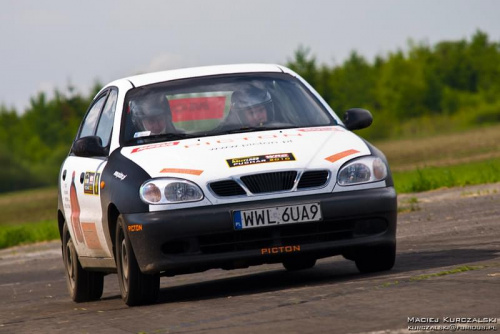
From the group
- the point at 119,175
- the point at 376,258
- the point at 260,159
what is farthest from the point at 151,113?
the point at 376,258

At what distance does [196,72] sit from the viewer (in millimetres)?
10727

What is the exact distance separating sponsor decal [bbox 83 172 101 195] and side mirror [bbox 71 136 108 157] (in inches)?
6.2

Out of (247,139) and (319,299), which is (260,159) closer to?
(247,139)

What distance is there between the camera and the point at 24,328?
8812mm

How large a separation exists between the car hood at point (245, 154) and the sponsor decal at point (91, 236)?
798 mm

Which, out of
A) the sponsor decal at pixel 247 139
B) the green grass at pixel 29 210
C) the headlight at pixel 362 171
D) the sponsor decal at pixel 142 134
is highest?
the sponsor decal at pixel 142 134

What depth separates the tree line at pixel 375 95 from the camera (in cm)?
12925

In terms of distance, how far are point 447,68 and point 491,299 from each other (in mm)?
141812

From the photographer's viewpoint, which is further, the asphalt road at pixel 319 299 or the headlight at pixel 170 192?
the headlight at pixel 170 192

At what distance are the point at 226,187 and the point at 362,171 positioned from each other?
0.98 m

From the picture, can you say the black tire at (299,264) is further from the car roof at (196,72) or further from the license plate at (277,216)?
the license plate at (277,216)

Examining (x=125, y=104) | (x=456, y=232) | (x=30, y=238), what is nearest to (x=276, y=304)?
(x=125, y=104)

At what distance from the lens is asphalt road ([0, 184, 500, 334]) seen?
22.8ft

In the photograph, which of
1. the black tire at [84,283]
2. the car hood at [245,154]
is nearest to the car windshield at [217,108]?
the car hood at [245,154]
